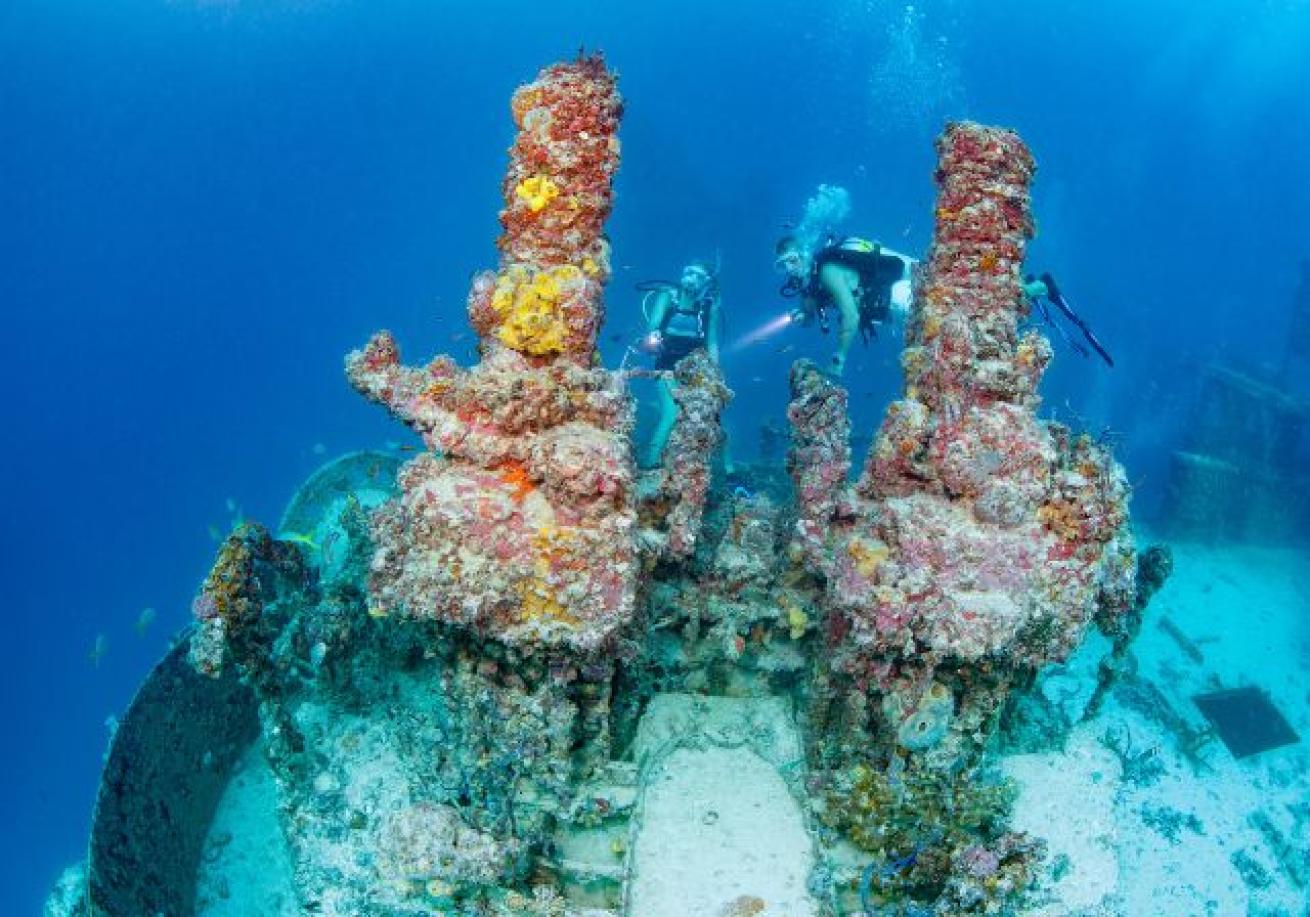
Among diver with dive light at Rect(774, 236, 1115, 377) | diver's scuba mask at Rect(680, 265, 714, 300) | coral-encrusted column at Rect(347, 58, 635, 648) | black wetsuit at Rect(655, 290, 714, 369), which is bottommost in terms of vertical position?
coral-encrusted column at Rect(347, 58, 635, 648)

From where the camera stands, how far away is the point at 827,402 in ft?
20.7

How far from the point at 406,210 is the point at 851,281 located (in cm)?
7084

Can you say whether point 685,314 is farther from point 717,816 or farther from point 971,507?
point 717,816

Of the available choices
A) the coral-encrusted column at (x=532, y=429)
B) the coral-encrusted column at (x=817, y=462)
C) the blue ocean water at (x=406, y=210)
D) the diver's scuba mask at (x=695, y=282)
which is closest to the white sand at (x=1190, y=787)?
the coral-encrusted column at (x=817, y=462)

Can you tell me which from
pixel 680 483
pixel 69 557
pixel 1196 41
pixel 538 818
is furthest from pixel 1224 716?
pixel 1196 41

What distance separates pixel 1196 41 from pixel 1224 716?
12731cm

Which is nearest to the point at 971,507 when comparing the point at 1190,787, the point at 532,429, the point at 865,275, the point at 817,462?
the point at 817,462

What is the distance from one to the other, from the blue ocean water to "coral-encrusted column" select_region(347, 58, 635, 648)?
71.1 feet

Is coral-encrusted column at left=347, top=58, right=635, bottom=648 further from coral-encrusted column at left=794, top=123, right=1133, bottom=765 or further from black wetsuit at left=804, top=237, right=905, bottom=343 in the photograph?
black wetsuit at left=804, top=237, right=905, bottom=343

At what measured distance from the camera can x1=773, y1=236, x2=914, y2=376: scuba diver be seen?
8.87 m

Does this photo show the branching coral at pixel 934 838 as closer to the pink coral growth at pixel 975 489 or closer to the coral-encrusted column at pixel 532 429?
the pink coral growth at pixel 975 489

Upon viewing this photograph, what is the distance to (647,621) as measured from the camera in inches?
220

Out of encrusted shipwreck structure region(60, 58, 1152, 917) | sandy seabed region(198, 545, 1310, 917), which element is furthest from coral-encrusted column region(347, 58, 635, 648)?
sandy seabed region(198, 545, 1310, 917)

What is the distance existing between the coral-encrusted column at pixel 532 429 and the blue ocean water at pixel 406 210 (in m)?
21.7
